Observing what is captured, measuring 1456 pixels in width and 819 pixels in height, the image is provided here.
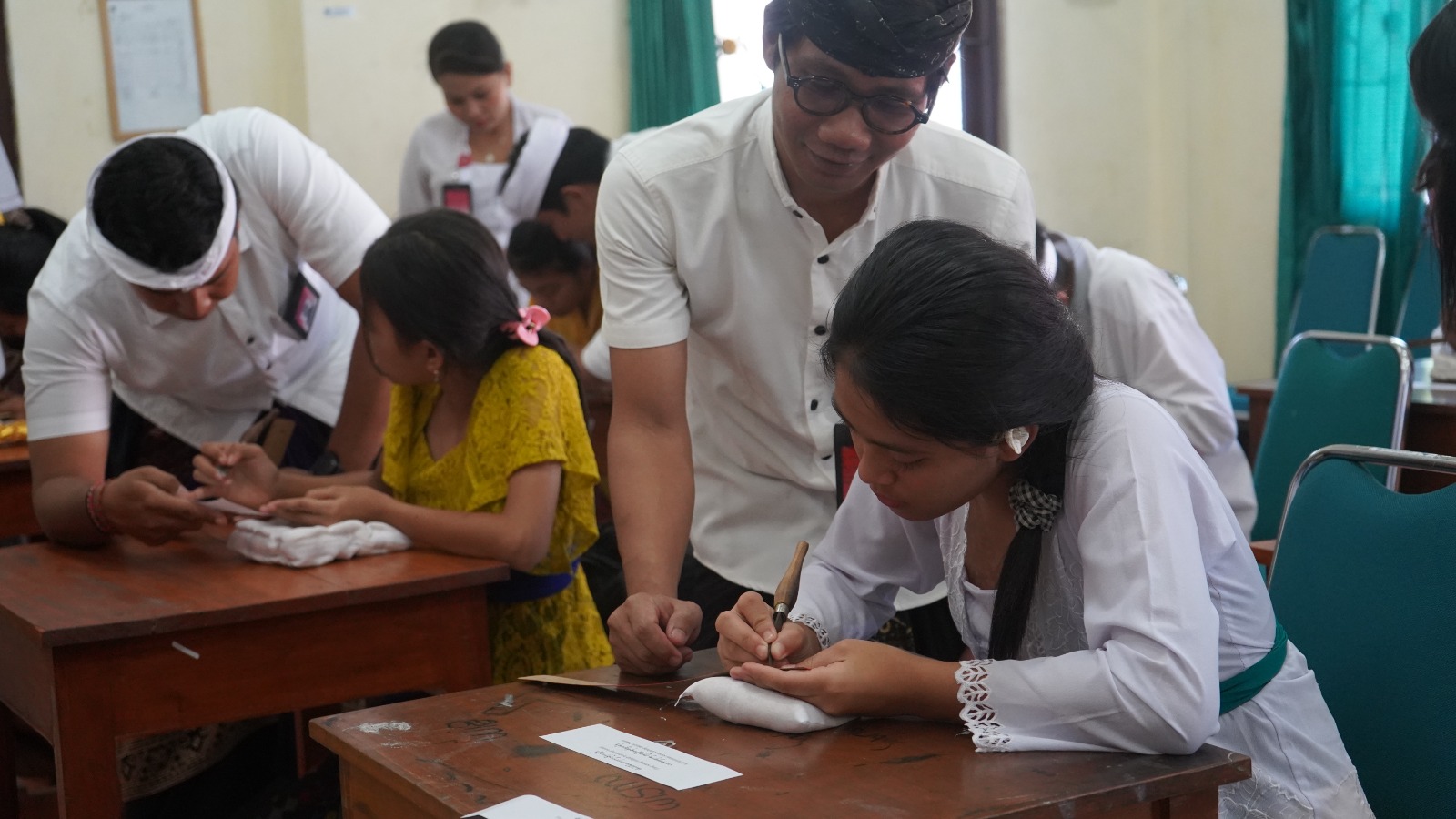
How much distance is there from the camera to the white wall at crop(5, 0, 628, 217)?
5285 mm

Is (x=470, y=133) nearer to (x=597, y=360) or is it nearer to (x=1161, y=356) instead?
(x=597, y=360)

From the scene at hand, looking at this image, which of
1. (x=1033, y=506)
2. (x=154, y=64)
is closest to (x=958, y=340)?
(x=1033, y=506)

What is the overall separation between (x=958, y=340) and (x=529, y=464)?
118 cm

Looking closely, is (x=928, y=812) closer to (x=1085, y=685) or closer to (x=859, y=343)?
(x=1085, y=685)

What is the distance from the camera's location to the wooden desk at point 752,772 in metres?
1.07

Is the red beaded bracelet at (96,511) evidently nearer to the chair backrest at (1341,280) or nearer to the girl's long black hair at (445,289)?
the girl's long black hair at (445,289)

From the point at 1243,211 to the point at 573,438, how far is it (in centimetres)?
438

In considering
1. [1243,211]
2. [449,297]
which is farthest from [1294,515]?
[1243,211]

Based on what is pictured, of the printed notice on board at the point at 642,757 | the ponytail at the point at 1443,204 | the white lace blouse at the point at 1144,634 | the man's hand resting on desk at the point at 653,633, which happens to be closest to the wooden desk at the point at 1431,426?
the ponytail at the point at 1443,204

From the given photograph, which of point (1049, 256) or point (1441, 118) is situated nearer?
point (1441, 118)

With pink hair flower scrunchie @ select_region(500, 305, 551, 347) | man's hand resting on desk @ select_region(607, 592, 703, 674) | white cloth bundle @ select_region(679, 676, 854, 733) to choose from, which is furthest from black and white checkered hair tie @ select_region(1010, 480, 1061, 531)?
pink hair flower scrunchie @ select_region(500, 305, 551, 347)

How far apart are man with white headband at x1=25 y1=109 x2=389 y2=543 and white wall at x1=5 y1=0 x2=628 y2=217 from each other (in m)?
2.76

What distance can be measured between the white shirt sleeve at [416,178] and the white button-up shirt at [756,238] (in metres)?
3.55

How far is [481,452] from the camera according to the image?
7.70 ft
